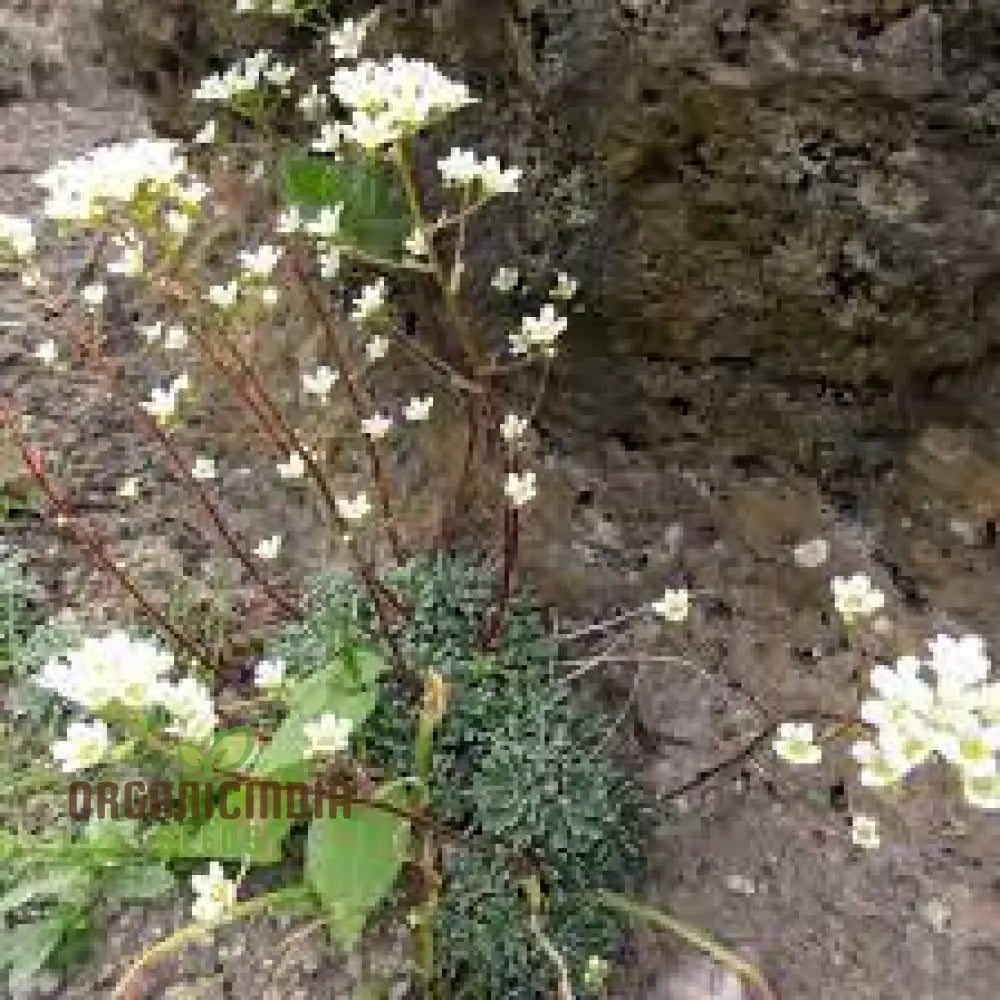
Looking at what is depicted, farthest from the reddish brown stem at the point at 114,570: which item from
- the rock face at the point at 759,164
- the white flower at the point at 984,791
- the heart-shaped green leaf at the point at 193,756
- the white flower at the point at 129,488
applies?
the white flower at the point at 984,791

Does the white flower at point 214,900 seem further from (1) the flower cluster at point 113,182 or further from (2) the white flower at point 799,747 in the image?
(1) the flower cluster at point 113,182

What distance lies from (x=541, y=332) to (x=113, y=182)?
2.16 feet

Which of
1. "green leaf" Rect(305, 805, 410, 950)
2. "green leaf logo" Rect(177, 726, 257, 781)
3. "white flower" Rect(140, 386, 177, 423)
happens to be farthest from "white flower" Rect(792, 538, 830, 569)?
"white flower" Rect(140, 386, 177, 423)

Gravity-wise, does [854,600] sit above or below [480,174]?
below

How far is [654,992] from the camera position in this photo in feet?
7.01

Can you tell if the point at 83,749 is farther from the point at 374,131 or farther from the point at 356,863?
the point at 374,131

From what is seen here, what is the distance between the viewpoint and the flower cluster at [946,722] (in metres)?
1.39

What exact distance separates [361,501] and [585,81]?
72 centimetres

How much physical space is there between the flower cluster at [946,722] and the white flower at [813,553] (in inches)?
35.8

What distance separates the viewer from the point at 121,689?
1.52 meters

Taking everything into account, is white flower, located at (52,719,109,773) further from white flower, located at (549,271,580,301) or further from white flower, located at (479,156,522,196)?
white flower, located at (549,271,580,301)

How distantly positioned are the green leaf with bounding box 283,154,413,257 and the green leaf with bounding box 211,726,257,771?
84 centimetres

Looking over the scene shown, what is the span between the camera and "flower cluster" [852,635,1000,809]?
1390 mm

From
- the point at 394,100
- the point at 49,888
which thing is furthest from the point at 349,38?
the point at 49,888
